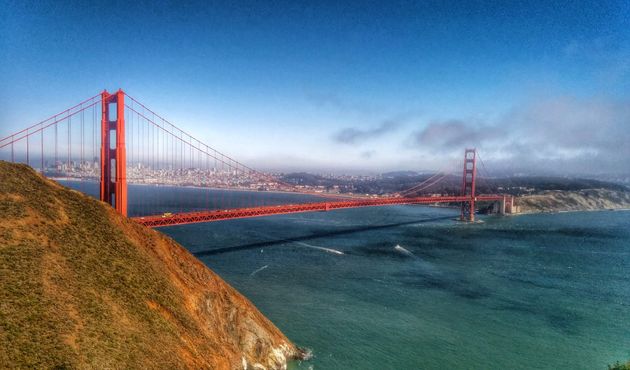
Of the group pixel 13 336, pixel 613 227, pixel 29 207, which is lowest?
pixel 613 227

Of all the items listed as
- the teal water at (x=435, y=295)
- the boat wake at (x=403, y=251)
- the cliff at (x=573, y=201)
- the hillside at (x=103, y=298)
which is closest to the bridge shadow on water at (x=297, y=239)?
the teal water at (x=435, y=295)

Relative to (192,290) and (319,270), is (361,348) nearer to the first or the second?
(192,290)

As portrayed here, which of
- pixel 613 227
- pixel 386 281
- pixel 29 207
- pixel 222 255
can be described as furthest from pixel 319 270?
pixel 613 227

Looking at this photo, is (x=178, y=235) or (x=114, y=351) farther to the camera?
(x=178, y=235)

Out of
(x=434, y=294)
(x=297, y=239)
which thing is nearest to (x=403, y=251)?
(x=297, y=239)

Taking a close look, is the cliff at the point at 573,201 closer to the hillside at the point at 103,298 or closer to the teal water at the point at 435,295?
the teal water at the point at 435,295

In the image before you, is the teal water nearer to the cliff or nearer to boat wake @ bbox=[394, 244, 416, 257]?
boat wake @ bbox=[394, 244, 416, 257]
